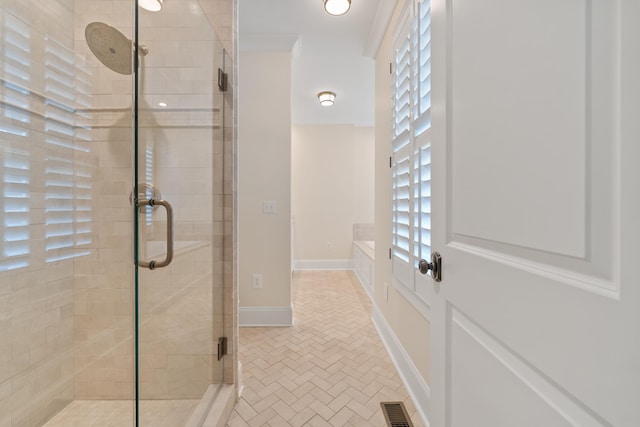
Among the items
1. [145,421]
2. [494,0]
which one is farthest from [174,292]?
[494,0]

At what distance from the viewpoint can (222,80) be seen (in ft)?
5.00

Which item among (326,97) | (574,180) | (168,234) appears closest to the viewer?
(574,180)

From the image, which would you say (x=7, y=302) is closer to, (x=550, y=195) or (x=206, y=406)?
(x=206, y=406)

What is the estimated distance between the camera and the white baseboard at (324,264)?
4887mm

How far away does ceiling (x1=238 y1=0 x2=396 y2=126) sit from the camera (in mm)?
2119

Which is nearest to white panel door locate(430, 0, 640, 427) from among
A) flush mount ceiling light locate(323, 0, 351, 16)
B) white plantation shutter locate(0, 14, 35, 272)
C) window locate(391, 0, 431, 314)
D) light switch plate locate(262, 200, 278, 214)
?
window locate(391, 0, 431, 314)

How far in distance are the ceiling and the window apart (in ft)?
2.01

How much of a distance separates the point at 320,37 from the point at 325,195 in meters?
2.79

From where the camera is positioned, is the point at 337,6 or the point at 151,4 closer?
the point at 151,4

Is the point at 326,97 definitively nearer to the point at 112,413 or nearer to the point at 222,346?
the point at 222,346

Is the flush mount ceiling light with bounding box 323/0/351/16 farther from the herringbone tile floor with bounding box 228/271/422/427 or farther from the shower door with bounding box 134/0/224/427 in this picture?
the herringbone tile floor with bounding box 228/271/422/427

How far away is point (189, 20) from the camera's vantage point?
1.32 meters

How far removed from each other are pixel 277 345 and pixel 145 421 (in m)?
1.24

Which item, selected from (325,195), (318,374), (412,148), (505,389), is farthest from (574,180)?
(325,195)
